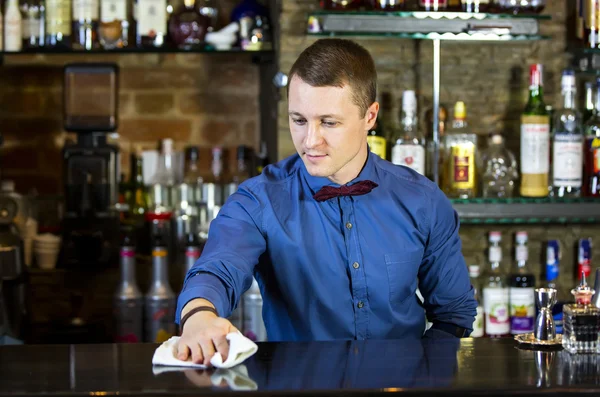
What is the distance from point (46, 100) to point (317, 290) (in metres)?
1.99

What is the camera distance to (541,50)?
3102 millimetres

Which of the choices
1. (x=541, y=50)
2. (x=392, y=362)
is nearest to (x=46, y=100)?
(x=541, y=50)

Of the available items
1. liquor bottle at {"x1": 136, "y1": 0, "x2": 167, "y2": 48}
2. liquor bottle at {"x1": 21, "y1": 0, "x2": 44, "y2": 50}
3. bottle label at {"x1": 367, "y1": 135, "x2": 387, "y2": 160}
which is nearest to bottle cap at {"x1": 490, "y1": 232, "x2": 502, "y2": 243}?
bottle label at {"x1": 367, "y1": 135, "x2": 387, "y2": 160}

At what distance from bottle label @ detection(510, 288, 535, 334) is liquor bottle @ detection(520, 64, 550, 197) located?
1.09 ft

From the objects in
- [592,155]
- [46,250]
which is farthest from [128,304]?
[592,155]

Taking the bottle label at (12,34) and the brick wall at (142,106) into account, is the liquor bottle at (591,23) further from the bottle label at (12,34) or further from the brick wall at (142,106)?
the bottle label at (12,34)

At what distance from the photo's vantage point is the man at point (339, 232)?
1.73 metres

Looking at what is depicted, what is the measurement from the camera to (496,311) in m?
2.97

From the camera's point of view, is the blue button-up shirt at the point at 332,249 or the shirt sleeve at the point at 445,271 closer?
the blue button-up shirt at the point at 332,249

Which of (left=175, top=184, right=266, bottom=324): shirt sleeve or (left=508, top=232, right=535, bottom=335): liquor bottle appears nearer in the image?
(left=175, top=184, right=266, bottom=324): shirt sleeve

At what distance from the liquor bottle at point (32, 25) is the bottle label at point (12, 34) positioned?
0.10 feet

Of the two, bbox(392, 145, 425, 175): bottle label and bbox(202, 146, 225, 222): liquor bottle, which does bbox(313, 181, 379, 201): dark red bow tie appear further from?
bbox(202, 146, 225, 222): liquor bottle

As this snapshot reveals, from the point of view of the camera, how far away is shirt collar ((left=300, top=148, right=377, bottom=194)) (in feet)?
6.25

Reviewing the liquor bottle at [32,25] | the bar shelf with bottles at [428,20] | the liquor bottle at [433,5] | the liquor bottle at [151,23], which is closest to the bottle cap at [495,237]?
the bar shelf with bottles at [428,20]
